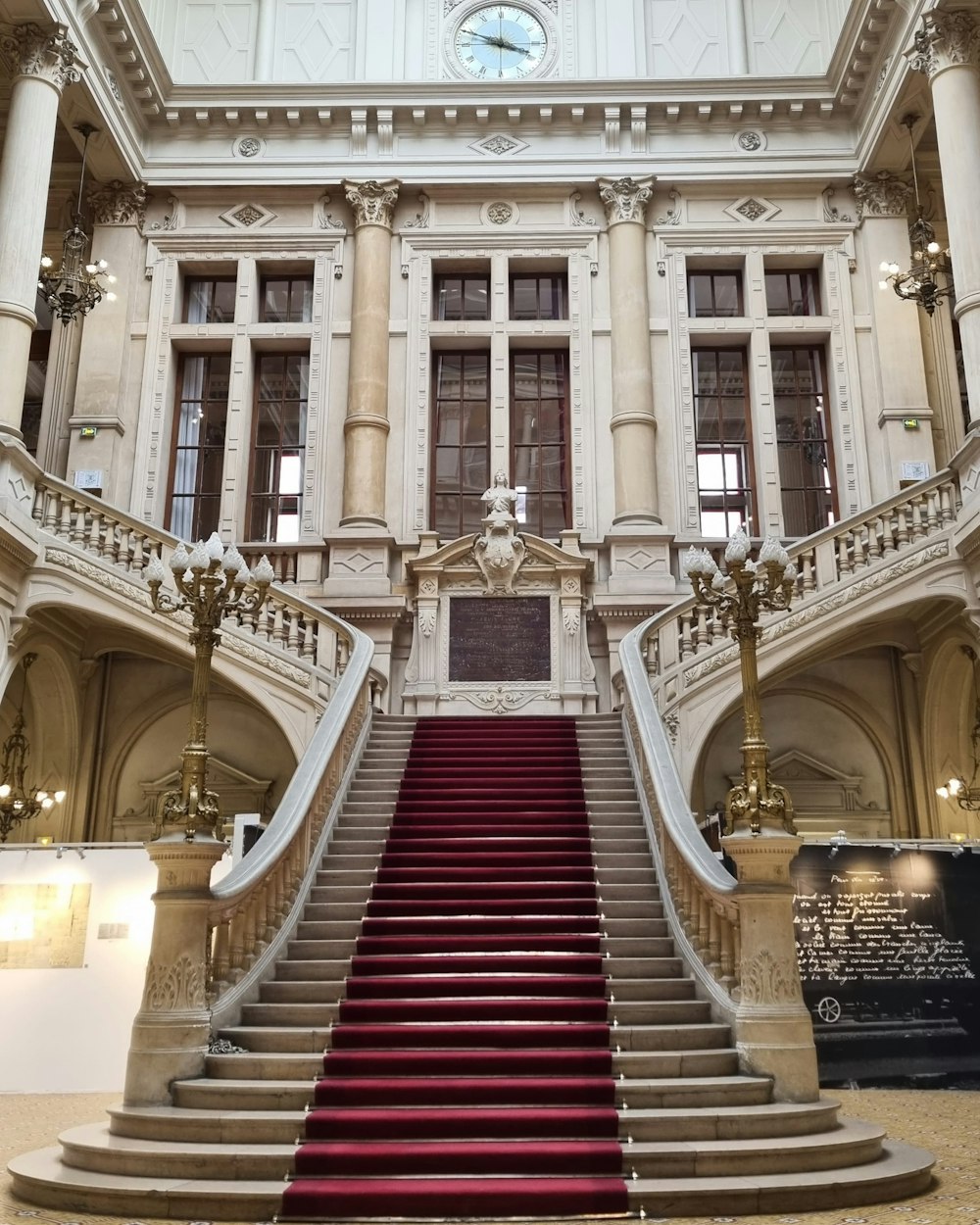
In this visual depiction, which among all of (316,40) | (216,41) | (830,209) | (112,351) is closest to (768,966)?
(112,351)

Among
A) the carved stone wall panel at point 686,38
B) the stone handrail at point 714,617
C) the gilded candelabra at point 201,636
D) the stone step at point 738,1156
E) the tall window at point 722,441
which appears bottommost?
the stone step at point 738,1156

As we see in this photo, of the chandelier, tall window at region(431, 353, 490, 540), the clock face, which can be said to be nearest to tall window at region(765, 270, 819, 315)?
tall window at region(431, 353, 490, 540)

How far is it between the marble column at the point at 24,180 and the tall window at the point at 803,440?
30.5ft

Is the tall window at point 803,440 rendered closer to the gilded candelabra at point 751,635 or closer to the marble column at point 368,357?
the marble column at point 368,357

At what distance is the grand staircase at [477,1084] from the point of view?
5.09m

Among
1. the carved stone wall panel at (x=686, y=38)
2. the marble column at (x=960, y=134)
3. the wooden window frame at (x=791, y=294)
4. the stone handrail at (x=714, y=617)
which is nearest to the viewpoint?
the stone handrail at (x=714, y=617)

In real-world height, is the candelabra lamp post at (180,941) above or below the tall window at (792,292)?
below

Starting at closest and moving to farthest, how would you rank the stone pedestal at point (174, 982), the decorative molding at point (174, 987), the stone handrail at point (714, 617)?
the stone pedestal at point (174, 982) → the decorative molding at point (174, 987) → the stone handrail at point (714, 617)

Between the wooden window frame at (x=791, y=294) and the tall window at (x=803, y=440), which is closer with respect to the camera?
the tall window at (x=803, y=440)

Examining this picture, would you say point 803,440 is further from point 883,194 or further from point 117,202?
point 117,202

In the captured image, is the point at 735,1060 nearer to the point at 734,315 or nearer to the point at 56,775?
the point at 56,775

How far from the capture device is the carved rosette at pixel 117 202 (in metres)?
15.6

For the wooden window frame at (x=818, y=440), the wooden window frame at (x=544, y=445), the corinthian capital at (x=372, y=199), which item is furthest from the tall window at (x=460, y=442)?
the wooden window frame at (x=818, y=440)

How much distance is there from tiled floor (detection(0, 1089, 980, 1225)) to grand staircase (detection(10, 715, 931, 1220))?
141 mm
